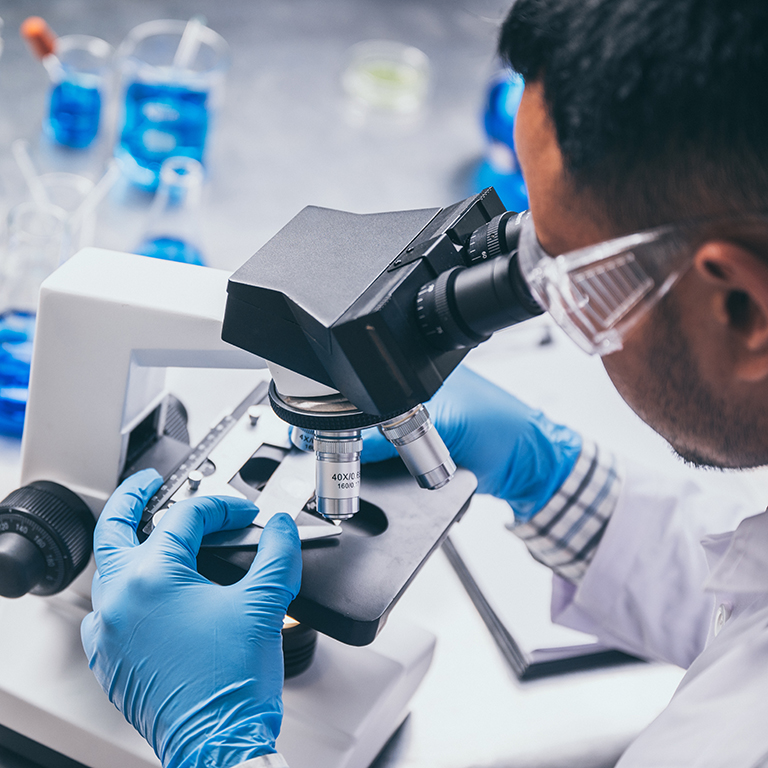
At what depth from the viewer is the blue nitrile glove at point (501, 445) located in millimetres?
1331

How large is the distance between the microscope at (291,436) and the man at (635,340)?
0.20ft

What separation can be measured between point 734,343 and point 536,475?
629 millimetres

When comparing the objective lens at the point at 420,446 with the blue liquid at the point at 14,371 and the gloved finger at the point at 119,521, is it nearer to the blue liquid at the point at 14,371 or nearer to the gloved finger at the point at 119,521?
the gloved finger at the point at 119,521

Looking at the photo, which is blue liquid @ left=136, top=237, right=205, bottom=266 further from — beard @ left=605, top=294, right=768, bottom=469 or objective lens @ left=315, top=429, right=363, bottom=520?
beard @ left=605, top=294, right=768, bottom=469

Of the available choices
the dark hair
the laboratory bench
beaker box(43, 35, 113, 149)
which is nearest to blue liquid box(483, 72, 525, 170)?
the laboratory bench

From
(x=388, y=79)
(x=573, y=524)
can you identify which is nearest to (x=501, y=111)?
(x=388, y=79)

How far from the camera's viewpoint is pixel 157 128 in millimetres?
1816

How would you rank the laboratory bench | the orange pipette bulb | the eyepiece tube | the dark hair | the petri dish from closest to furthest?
1. the dark hair
2. the eyepiece tube
3. the laboratory bench
4. the orange pipette bulb
5. the petri dish

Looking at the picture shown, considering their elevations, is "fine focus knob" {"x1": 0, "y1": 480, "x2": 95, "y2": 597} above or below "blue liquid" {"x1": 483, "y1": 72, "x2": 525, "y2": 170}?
below

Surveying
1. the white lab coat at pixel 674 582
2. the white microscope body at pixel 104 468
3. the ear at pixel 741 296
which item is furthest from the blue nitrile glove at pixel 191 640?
the ear at pixel 741 296

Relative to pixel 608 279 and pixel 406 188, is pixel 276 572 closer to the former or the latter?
pixel 608 279

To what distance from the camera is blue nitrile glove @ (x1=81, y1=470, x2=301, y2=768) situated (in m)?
0.89

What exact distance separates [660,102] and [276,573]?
61cm

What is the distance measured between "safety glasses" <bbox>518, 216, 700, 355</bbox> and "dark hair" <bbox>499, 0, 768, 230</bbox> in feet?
0.08
